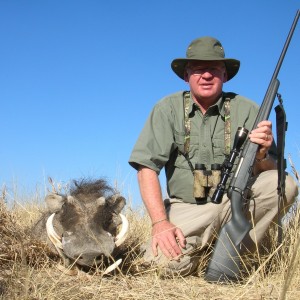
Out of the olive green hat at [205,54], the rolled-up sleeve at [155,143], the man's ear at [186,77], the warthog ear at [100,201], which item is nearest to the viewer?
the warthog ear at [100,201]

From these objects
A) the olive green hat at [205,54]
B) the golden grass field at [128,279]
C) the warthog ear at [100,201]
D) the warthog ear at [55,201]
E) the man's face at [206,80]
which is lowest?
the golden grass field at [128,279]

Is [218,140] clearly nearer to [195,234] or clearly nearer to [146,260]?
[195,234]

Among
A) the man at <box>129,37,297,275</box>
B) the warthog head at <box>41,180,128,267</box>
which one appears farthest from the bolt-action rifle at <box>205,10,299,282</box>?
the warthog head at <box>41,180,128,267</box>

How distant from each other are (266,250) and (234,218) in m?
1.03

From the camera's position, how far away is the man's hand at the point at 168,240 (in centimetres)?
421

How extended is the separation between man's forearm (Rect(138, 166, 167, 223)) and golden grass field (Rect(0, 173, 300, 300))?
454 mm

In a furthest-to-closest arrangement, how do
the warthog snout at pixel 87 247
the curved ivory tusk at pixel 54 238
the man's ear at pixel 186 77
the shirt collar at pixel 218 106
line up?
the man's ear at pixel 186 77
the shirt collar at pixel 218 106
the curved ivory tusk at pixel 54 238
the warthog snout at pixel 87 247

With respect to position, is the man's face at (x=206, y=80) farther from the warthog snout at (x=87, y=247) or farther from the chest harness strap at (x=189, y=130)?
the warthog snout at (x=87, y=247)

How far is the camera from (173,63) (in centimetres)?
518

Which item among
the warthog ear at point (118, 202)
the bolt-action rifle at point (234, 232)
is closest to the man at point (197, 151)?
the warthog ear at point (118, 202)

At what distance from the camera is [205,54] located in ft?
15.9

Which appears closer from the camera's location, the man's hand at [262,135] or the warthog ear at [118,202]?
the man's hand at [262,135]

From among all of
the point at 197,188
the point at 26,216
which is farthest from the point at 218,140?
the point at 26,216

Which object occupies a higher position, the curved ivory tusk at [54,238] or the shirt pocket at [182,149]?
the shirt pocket at [182,149]
